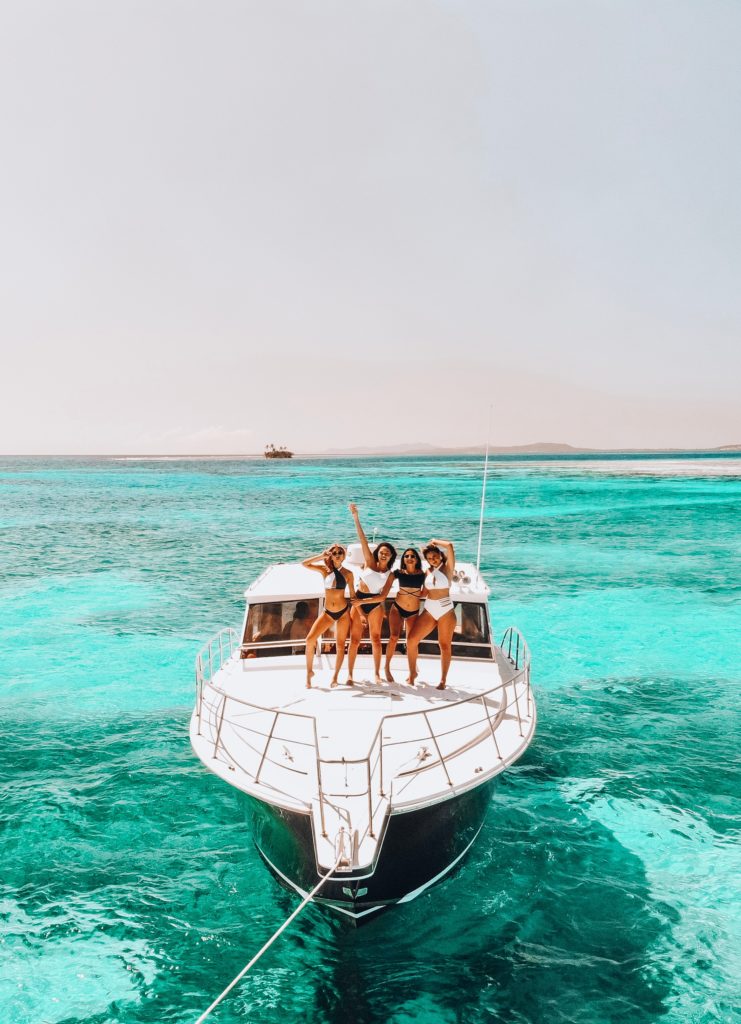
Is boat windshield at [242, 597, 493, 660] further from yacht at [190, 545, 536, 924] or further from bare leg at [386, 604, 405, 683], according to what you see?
bare leg at [386, 604, 405, 683]

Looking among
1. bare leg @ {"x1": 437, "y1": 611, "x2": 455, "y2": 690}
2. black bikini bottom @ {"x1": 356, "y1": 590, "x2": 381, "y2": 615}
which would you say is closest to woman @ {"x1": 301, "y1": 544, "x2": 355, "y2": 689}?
black bikini bottom @ {"x1": 356, "y1": 590, "x2": 381, "y2": 615}

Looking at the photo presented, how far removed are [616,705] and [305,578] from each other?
7778 millimetres

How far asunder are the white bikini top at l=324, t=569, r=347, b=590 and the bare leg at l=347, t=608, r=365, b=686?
1.46 feet

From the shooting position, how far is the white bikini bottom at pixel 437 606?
8469 millimetres

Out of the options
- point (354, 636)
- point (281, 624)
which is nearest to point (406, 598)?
point (354, 636)

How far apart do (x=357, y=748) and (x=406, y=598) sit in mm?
2173

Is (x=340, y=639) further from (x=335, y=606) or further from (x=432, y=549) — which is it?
(x=432, y=549)

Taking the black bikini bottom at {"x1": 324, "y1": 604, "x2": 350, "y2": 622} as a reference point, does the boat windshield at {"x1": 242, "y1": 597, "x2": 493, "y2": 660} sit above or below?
below

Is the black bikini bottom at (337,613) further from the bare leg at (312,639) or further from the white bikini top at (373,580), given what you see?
the white bikini top at (373,580)

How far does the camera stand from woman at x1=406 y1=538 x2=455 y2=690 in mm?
8320

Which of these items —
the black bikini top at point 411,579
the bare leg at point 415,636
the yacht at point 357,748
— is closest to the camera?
the yacht at point 357,748

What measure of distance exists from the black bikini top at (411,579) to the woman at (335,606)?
2.30 feet

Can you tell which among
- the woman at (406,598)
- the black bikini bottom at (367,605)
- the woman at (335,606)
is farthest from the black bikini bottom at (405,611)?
the woman at (335,606)

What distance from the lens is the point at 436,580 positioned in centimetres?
830
